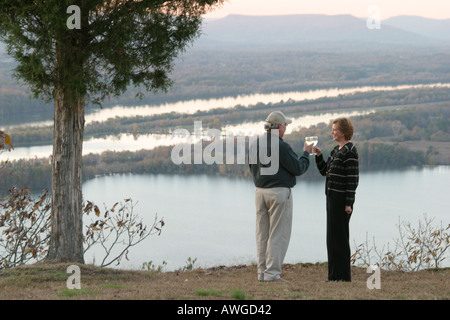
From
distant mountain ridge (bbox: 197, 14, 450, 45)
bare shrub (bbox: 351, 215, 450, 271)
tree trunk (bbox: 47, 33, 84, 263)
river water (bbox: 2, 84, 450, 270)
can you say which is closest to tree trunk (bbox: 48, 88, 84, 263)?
tree trunk (bbox: 47, 33, 84, 263)

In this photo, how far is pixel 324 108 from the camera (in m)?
57.9

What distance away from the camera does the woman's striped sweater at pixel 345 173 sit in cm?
668

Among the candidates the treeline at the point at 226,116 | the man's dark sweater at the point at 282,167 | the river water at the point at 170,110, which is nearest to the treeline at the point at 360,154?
the treeline at the point at 226,116

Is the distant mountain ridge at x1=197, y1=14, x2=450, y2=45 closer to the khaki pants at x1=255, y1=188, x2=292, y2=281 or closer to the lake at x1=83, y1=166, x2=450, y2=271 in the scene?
the lake at x1=83, y1=166, x2=450, y2=271

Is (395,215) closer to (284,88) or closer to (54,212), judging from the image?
(54,212)

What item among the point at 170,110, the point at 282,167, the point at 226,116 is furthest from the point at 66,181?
the point at 170,110

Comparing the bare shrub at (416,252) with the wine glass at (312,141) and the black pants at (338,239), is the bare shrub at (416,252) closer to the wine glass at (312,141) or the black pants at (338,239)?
the black pants at (338,239)

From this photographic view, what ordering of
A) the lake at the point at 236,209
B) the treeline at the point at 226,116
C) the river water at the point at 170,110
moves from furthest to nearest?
the river water at the point at 170,110, the treeline at the point at 226,116, the lake at the point at 236,209

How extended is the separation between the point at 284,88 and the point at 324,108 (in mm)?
15485

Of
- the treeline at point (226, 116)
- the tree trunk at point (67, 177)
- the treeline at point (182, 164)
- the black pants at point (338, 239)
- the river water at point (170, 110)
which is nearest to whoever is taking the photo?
the black pants at point (338, 239)

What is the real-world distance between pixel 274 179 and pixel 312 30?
15022 centimetres

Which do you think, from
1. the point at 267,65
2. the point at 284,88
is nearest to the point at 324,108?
the point at 284,88

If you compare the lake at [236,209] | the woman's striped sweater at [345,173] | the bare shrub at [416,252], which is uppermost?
the woman's striped sweater at [345,173]
